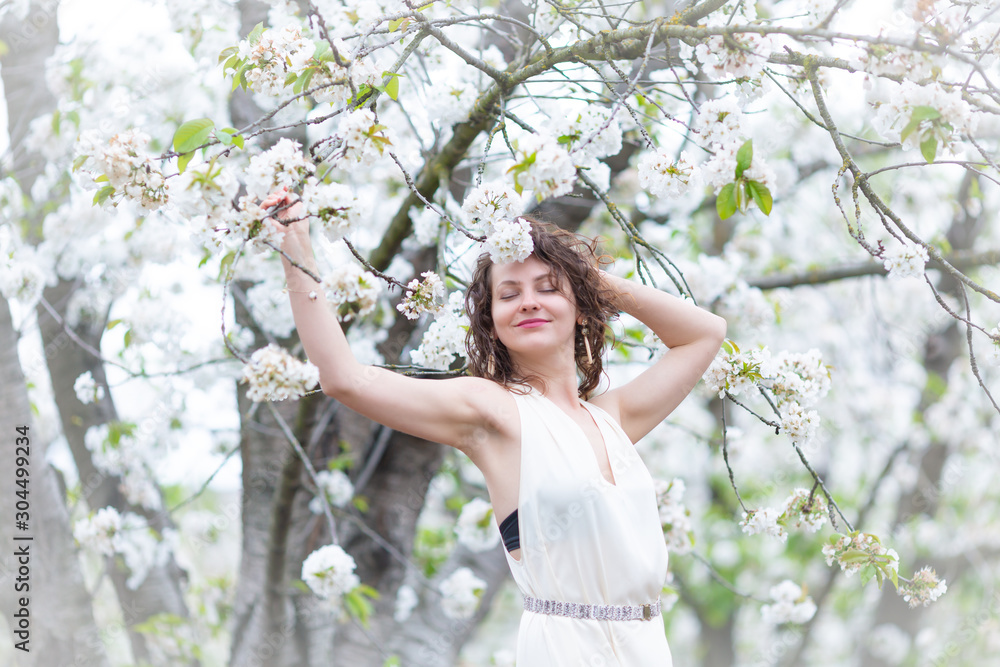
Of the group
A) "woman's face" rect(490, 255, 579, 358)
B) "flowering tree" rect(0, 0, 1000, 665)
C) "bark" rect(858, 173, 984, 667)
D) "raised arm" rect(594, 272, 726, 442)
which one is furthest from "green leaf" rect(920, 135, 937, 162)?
"bark" rect(858, 173, 984, 667)

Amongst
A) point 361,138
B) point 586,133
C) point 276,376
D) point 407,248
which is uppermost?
point 407,248

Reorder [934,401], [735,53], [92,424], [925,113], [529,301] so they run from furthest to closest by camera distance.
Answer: [934,401], [92,424], [529,301], [735,53], [925,113]

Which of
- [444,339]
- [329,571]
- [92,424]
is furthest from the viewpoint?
[92,424]

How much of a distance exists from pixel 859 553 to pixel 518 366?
0.87 meters

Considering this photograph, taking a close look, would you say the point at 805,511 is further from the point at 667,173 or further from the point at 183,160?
the point at 183,160

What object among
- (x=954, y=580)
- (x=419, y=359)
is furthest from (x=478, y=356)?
(x=954, y=580)

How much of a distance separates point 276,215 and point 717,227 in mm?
5091

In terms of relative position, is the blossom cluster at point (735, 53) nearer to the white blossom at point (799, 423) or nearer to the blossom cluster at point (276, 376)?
the white blossom at point (799, 423)

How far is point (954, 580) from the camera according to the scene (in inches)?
253

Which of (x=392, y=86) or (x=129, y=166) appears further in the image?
Answer: (x=392, y=86)

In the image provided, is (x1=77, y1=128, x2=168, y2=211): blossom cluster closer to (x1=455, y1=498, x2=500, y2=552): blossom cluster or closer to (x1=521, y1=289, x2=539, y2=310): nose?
(x1=521, y1=289, x2=539, y2=310): nose

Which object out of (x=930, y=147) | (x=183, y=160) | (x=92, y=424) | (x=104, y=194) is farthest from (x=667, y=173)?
(x=92, y=424)

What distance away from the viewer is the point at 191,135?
1.19 m

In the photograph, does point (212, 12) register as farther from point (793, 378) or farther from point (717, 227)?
point (717, 227)
